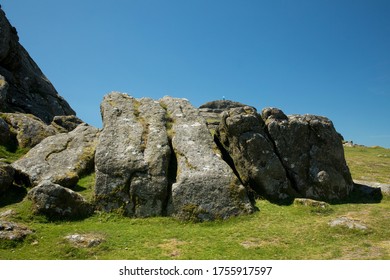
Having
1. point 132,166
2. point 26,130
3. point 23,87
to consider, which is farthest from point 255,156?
point 23,87

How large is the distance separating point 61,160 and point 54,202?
9.14 metres

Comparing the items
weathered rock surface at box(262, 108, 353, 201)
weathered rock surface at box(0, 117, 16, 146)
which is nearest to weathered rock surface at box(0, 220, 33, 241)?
weathered rock surface at box(0, 117, 16, 146)

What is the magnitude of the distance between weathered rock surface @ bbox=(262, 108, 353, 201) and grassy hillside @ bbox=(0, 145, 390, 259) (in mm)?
3283

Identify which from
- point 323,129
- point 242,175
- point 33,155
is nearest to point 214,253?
point 242,175

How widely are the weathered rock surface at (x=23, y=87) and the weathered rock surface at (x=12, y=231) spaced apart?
1590 inches

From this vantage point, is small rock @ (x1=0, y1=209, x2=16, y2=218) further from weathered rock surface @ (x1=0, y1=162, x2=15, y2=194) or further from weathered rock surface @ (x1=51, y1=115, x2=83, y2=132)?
weathered rock surface @ (x1=51, y1=115, x2=83, y2=132)

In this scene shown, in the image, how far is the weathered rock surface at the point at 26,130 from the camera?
3851 cm

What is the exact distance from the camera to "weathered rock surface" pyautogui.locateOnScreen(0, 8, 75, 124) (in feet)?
193

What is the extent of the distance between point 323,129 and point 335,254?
58.0 feet

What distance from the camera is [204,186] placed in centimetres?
2622

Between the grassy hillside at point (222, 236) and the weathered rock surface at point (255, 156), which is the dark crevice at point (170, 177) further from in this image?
the weathered rock surface at point (255, 156)

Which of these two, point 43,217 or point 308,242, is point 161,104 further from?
point 308,242

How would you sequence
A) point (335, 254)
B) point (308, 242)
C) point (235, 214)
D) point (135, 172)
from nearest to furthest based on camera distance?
point (335, 254), point (308, 242), point (235, 214), point (135, 172)
